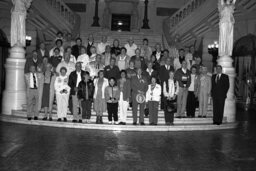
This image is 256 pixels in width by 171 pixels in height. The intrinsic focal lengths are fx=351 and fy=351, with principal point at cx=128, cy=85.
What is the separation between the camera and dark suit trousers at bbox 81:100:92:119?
36.6 feet

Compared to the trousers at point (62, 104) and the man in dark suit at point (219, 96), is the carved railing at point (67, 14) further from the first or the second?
the man in dark suit at point (219, 96)

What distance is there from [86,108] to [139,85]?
1.85 meters

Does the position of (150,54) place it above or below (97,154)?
above

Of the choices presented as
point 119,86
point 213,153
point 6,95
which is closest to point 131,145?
point 213,153

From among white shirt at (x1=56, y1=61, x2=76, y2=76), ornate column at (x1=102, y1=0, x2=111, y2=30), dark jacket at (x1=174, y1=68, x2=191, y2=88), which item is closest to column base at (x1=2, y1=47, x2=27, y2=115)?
white shirt at (x1=56, y1=61, x2=76, y2=76)

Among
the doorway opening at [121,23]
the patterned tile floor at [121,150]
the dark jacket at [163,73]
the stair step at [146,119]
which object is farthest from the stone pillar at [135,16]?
the patterned tile floor at [121,150]

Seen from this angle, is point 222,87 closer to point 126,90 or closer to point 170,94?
point 170,94

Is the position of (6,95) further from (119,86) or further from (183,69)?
(183,69)

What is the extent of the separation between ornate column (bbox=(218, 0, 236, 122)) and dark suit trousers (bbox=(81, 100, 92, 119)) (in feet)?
16.7

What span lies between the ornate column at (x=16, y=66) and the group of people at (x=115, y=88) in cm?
82

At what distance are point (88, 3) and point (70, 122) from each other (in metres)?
18.0

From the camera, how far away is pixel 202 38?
72.2 ft

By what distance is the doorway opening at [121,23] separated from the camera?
98.1 feet

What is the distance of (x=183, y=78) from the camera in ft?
38.7
